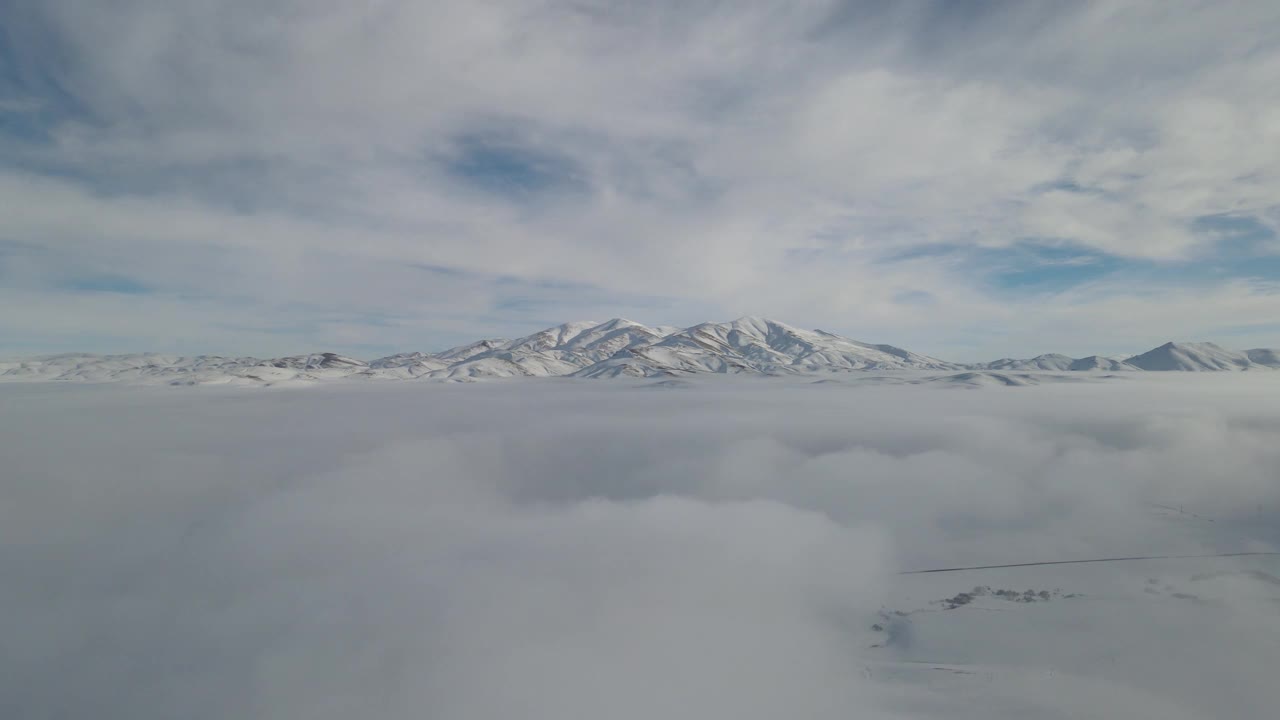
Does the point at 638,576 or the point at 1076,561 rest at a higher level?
the point at 1076,561

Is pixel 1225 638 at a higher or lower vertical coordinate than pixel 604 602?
higher

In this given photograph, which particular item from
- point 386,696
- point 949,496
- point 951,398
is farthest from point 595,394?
point 386,696

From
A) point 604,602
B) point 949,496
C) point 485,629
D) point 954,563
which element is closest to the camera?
point 485,629

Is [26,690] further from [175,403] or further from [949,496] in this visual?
[175,403]

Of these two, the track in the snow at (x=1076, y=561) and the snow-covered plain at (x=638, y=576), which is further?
the track in the snow at (x=1076, y=561)

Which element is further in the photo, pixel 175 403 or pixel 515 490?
pixel 175 403

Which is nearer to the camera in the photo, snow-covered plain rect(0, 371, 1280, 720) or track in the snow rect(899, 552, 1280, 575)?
snow-covered plain rect(0, 371, 1280, 720)

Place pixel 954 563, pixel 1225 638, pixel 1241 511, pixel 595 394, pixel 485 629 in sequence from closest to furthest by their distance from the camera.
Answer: pixel 1225 638
pixel 485 629
pixel 954 563
pixel 1241 511
pixel 595 394

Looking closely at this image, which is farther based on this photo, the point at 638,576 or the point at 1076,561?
the point at 1076,561
